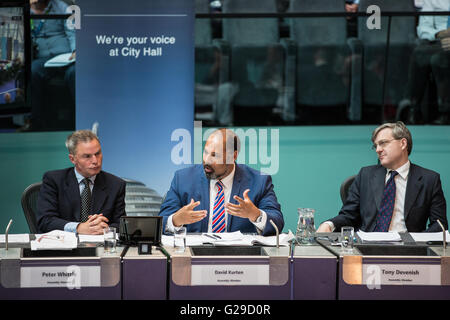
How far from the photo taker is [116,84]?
14.3ft

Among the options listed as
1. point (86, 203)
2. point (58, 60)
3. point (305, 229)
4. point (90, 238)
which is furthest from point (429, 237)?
point (58, 60)

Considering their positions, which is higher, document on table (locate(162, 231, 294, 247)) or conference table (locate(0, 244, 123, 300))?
document on table (locate(162, 231, 294, 247))

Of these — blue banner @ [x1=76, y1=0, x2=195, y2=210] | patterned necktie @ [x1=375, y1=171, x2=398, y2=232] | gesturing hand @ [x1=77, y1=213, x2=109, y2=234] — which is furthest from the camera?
blue banner @ [x1=76, y1=0, x2=195, y2=210]

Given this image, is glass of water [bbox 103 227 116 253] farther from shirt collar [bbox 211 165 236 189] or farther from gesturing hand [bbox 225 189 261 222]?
shirt collar [bbox 211 165 236 189]

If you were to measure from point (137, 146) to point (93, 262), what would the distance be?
2.11 m

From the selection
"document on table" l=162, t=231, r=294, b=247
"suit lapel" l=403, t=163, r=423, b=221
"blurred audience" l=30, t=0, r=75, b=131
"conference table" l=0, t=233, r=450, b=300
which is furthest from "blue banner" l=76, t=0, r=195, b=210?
"conference table" l=0, t=233, r=450, b=300

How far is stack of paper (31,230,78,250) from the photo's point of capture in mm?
2574

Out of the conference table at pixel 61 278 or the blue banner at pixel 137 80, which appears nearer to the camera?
the conference table at pixel 61 278

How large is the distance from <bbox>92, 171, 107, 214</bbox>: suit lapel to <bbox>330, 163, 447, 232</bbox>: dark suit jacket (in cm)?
Result: 135

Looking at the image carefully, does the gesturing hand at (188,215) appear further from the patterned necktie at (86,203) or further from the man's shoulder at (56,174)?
the man's shoulder at (56,174)

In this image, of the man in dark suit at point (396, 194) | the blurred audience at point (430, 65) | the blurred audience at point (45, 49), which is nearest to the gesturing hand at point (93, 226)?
the man in dark suit at point (396, 194)

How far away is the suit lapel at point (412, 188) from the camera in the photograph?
349 cm

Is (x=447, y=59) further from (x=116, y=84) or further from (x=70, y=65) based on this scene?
(x=70, y=65)
